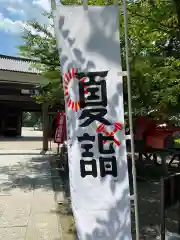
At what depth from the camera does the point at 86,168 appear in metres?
2.62

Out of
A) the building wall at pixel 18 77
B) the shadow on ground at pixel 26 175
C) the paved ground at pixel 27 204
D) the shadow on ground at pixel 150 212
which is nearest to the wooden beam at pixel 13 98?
the building wall at pixel 18 77

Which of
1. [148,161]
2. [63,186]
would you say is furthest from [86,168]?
[148,161]

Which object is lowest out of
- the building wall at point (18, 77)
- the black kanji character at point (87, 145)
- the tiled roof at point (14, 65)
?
the black kanji character at point (87, 145)

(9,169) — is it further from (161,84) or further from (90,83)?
(90,83)

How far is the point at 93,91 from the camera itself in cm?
261

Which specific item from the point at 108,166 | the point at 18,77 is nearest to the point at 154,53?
the point at 108,166

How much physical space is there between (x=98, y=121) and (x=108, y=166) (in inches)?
16.9

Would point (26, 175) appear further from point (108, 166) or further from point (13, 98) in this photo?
point (13, 98)

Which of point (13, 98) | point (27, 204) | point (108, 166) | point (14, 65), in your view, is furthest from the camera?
point (14, 65)

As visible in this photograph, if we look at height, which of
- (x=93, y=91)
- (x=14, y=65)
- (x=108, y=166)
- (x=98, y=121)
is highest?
(x=14, y=65)

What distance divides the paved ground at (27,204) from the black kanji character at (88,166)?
1455 millimetres

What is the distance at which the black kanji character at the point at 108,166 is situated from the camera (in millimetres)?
2588

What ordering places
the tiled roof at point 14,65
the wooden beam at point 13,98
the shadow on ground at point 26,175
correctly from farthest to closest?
the wooden beam at point 13,98 → the tiled roof at point 14,65 → the shadow on ground at point 26,175

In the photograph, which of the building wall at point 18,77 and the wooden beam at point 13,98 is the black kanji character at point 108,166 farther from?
the wooden beam at point 13,98
